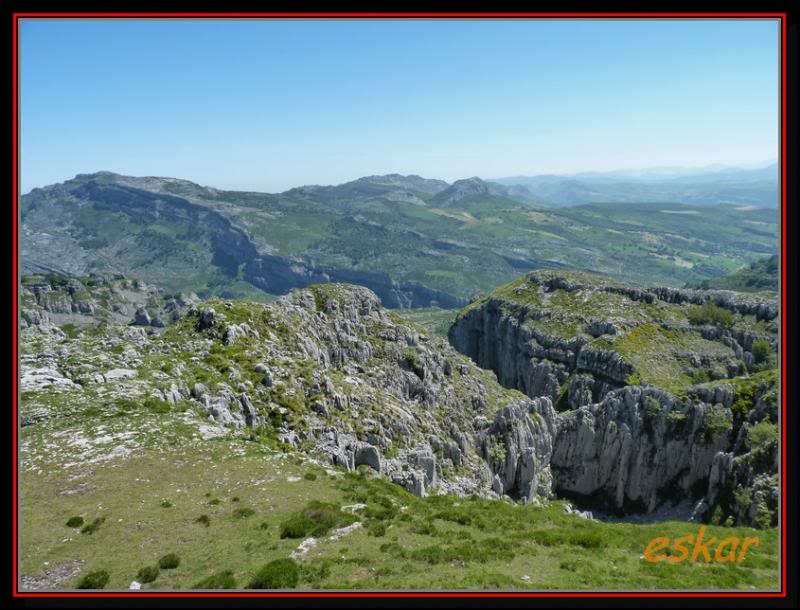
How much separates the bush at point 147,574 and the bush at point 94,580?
1613mm

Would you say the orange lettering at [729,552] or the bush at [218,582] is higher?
the bush at [218,582]

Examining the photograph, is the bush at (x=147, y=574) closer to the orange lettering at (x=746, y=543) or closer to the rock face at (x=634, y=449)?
the orange lettering at (x=746, y=543)

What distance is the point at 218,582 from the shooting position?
26266mm

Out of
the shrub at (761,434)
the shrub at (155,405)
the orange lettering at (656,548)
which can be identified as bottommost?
the shrub at (761,434)

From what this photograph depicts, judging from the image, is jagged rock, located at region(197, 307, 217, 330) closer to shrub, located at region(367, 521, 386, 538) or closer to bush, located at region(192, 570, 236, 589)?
shrub, located at region(367, 521, 386, 538)

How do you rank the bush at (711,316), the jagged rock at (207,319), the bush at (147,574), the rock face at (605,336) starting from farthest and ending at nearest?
the bush at (711,316) → the rock face at (605,336) → the jagged rock at (207,319) → the bush at (147,574)

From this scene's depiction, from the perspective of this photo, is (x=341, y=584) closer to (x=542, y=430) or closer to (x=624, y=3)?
(x=624, y=3)

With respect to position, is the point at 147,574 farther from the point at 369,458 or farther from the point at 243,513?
the point at 369,458

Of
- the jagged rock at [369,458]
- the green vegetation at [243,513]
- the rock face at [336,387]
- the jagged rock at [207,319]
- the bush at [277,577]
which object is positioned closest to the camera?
the bush at [277,577]

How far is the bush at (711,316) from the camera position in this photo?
141 metres

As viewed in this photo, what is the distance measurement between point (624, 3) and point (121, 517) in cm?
4004

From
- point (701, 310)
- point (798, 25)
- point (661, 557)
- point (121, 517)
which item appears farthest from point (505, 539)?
point (701, 310)

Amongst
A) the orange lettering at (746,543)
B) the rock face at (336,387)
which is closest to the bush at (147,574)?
the rock face at (336,387)

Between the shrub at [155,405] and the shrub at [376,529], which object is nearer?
the shrub at [376,529]
